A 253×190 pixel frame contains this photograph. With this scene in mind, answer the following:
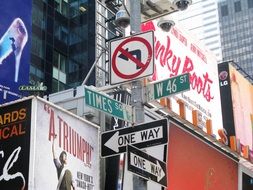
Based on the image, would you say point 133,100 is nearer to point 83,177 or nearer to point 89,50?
point 83,177

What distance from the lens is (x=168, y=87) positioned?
830 centimetres

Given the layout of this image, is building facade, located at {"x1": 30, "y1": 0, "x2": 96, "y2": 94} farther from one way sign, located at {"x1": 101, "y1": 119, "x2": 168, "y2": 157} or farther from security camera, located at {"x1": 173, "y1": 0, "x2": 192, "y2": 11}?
one way sign, located at {"x1": 101, "y1": 119, "x2": 168, "y2": 157}

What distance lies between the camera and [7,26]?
22.5 m

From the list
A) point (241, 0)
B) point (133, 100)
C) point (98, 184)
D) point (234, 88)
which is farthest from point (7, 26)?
point (241, 0)

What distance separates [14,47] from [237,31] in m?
156

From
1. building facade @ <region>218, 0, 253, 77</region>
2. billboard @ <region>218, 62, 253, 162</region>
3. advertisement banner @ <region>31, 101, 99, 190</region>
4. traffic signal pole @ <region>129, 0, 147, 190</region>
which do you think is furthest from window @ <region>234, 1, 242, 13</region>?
traffic signal pole @ <region>129, 0, 147, 190</region>

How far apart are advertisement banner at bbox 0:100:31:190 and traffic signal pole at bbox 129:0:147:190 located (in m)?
1.72

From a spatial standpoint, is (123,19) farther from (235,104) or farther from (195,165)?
(235,104)

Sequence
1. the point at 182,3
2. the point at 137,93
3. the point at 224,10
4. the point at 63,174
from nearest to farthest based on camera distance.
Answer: the point at 137,93 → the point at 182,3 → the point at 63,174 → the point at 224,10

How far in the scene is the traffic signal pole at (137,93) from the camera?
25.9 ft

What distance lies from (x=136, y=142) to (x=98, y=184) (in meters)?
2.29

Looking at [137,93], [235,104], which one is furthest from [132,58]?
[235,104]

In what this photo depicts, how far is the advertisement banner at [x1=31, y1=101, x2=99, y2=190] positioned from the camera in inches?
346

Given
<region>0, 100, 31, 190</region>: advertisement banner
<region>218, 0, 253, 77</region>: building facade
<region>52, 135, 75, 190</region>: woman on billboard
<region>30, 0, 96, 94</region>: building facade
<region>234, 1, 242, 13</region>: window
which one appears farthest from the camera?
<region>234, 1, 242, 13</region>: window
